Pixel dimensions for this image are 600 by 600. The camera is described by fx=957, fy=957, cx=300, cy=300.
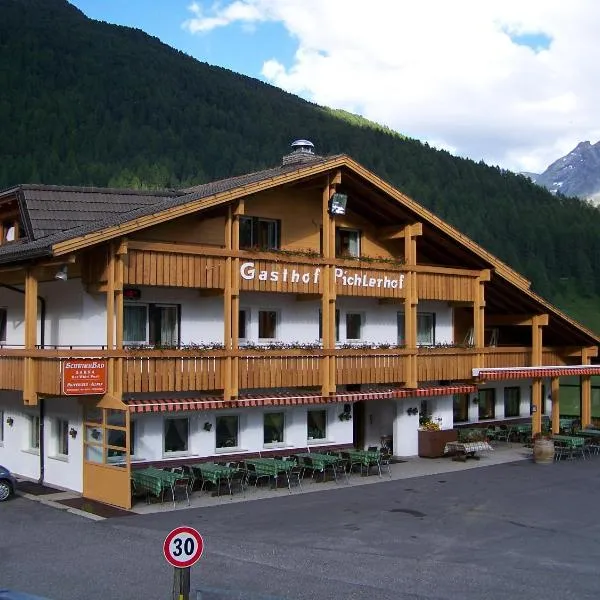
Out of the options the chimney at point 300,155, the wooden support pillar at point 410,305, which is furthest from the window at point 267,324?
the chimney at point 300,155

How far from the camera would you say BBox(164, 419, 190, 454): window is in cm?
2606

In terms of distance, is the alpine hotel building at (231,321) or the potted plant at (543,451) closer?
the alpine hotel building at (231,321)

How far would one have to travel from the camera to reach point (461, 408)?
119 feet

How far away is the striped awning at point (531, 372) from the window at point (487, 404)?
10.9 ft

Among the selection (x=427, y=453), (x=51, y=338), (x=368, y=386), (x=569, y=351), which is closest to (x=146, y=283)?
(x=51, y=338)

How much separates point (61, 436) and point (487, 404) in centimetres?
1823

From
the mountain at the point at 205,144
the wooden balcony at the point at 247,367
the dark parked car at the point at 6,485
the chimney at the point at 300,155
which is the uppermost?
the mountain at the point at 205,144

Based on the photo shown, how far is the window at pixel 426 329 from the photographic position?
33625mm

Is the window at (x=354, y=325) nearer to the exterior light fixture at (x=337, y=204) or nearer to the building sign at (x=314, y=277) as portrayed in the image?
the building sign at (x=314, y=277)

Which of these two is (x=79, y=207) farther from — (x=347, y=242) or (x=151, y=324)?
(x=347, y=242)

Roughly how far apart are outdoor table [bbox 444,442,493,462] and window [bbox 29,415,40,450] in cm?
1318

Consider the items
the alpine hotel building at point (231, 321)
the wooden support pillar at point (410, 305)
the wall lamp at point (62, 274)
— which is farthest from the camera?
the wooden support pillar at point (410, 305)

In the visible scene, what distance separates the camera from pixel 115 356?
77.3 ft

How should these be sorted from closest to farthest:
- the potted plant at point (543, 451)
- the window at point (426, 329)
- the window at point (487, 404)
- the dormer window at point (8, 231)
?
the dormer window at point (8, 231) < the potted plant at point (543, 451) < the window at point (426, 329) < the window at point (487, 404)
